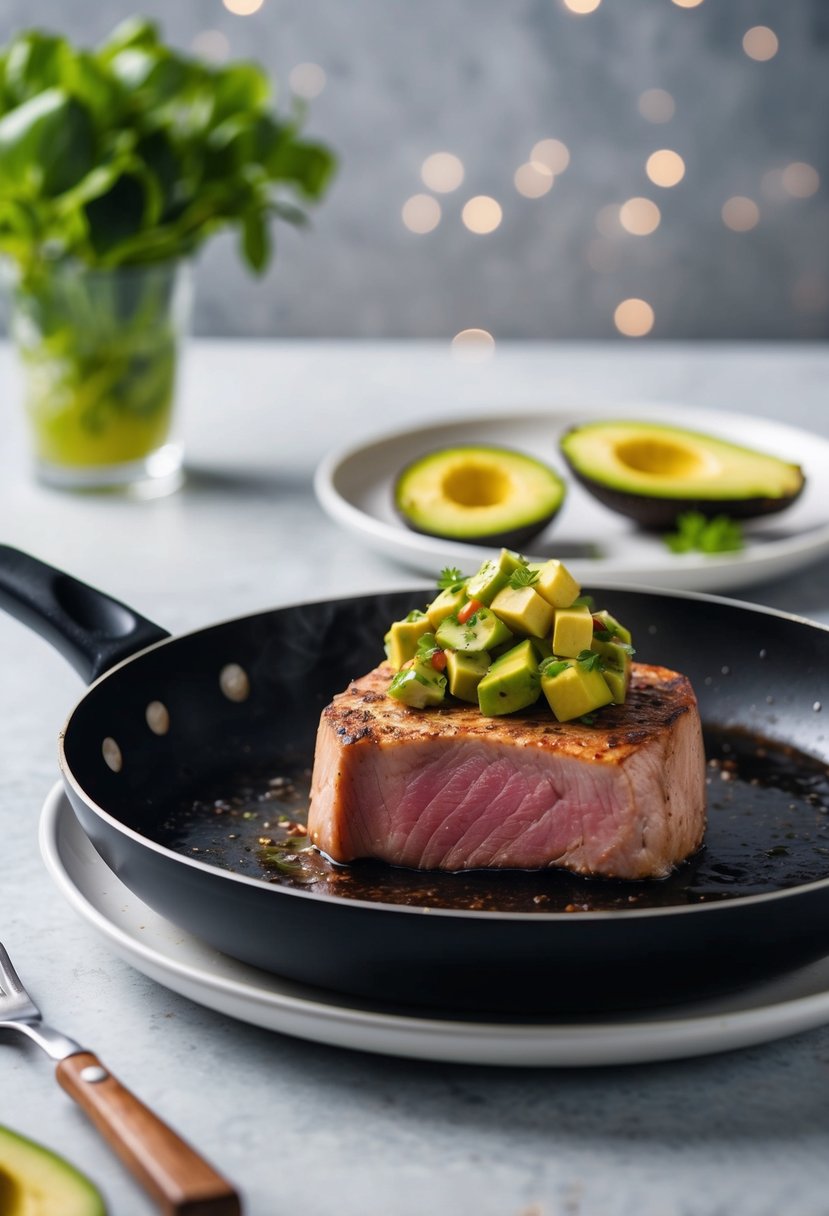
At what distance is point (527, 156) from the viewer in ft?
15.2

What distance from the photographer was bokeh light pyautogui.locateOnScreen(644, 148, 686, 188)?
181 inches

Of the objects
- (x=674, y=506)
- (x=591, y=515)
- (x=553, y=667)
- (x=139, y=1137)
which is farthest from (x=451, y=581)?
(x=591, y=515)

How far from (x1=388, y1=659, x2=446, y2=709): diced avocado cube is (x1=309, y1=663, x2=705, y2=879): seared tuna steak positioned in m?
0.02

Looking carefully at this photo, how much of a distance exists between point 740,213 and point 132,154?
9.25 feet

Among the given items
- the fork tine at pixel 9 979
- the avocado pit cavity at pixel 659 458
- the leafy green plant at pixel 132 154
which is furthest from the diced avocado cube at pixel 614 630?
the leafy green plant at pixel 132 154

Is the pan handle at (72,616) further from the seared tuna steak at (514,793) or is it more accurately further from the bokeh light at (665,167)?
the bokeh light at (665,167)

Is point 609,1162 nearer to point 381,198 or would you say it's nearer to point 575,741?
A: point 575,741

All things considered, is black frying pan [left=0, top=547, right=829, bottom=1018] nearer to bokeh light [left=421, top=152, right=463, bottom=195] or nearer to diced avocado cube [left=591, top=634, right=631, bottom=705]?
diced avocado cube [left=591, top=634, right=631, bottom=705]

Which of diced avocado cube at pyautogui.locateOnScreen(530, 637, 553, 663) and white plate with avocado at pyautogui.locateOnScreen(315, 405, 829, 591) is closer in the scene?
diced avocado cube at pyautogui.locateOnScreen(530, 637, 553, 663)

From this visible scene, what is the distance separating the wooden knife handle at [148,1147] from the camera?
87cm

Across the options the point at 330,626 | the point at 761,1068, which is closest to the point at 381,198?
the point at 330,626

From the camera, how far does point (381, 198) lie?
4.75 meters

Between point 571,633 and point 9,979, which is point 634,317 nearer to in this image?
point 571,633

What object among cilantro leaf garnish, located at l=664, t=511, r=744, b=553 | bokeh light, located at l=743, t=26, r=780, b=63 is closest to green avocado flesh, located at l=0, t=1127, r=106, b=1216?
cilantro leaf garnish, located at l=664, t=511, r=744, b=553
